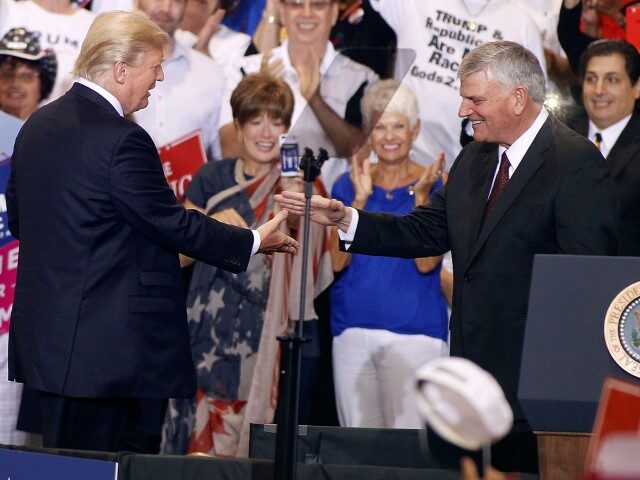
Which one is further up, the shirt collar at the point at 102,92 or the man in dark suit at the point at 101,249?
the shirt collar at the point at 102,92

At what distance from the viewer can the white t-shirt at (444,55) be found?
4832 mm

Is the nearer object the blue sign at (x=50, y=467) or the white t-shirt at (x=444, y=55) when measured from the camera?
the blue sign at (x=50, y=467)

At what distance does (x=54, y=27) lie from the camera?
4.94m

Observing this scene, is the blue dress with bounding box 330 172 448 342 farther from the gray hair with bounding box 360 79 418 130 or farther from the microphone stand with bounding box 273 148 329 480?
the microphone stand with bounding box 273 148 329 480

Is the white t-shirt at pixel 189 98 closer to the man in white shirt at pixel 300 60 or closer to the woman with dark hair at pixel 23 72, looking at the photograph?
the man in white shirt at pixel 300 60

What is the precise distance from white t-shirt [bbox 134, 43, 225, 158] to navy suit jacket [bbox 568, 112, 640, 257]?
5.67ft

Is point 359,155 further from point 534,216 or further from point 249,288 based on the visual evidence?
point 534,216

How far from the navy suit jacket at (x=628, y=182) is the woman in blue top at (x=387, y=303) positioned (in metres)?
0.76

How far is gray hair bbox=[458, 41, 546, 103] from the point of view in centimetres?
319

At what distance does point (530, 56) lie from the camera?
327 cm

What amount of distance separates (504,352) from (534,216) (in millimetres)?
378

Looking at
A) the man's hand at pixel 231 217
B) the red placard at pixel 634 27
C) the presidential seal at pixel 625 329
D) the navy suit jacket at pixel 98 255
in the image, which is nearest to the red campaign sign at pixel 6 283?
the man's hand at pixel 231 217

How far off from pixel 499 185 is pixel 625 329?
37.4 inches

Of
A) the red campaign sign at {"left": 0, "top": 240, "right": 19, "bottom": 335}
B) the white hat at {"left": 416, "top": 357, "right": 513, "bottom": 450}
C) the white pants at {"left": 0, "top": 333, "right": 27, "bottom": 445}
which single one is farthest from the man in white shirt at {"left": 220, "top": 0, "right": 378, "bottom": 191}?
the white hat at {"left": 416, "top": 357, "right": 513, "bottom": 450}
